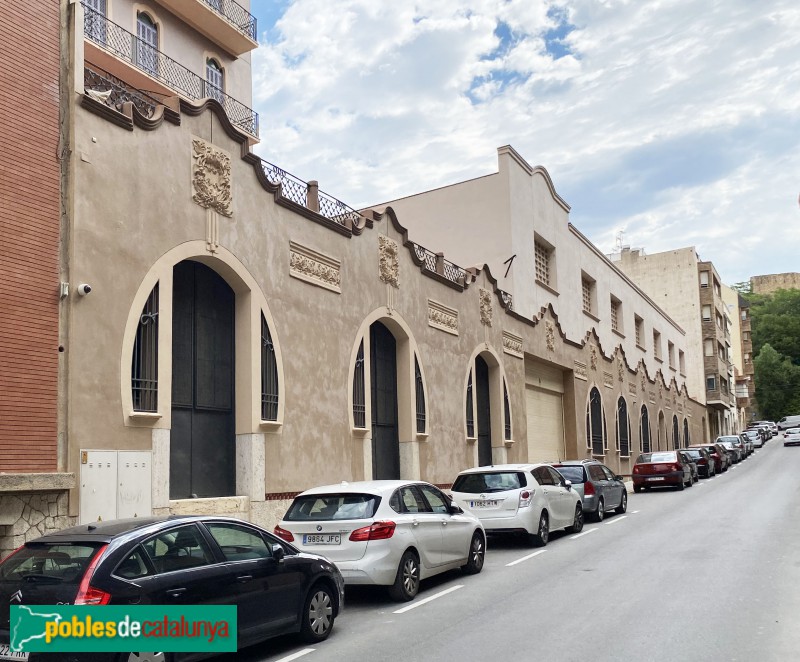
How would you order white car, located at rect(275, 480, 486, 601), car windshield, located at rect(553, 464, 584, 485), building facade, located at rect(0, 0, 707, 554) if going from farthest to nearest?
car windshield, located at rect(553, 464, 584, 485) < building facade, located at rect(0, 0, 707, 554) < white car, located at rect(275, 480, 486, 601)

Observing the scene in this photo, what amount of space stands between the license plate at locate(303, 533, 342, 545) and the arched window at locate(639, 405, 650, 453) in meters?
37.7

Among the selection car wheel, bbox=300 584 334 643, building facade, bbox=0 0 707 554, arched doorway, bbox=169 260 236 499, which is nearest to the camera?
car wheel, bbox=300 584 334 643

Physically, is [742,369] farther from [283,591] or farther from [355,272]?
[283,591]

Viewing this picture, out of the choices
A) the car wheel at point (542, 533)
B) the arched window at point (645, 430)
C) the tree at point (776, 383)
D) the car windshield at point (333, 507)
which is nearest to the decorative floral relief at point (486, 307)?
the car wheel at point (542, 533)

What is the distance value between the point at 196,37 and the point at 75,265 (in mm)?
15876

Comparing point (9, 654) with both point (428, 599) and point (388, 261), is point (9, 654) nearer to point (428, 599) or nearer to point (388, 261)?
point (428, 599)

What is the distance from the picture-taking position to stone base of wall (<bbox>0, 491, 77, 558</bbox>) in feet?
32.8

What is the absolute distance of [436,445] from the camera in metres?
21.9

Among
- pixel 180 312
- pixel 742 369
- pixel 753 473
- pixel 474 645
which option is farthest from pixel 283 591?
pixel 742 369

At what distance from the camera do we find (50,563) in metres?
6.43

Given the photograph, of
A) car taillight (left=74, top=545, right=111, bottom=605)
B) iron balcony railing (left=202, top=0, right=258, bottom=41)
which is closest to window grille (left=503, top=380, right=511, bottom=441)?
iron balcony railing (left=202, top=0, right=258, bottom=41)

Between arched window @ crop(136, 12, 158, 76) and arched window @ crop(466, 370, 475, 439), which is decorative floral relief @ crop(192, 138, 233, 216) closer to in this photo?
arched window @ crop(136, 12, 158, 76)

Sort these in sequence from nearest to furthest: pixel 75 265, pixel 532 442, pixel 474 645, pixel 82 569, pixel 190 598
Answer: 1. pixel 82 569
2. pixel 190 598
3. pixel 474 645
4. pixel 75 265
5. pixel 532 442

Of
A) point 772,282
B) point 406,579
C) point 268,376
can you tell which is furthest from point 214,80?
point 772,282
